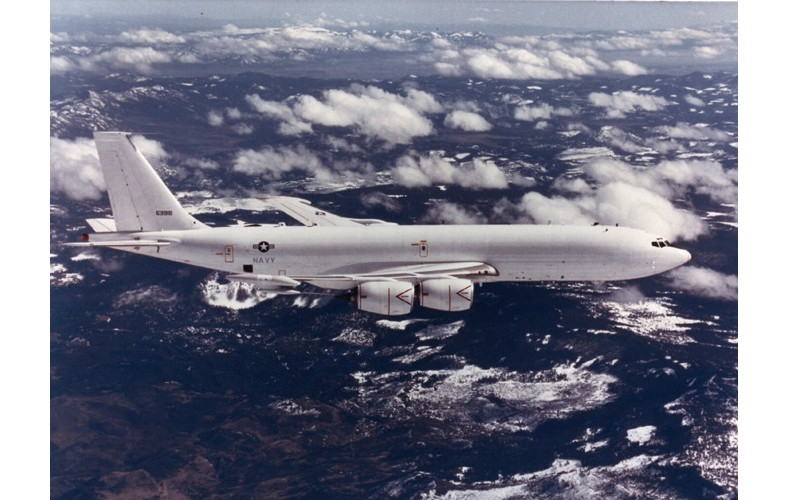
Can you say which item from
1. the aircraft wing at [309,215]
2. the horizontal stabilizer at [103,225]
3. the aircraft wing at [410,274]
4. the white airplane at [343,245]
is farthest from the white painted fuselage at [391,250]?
the aircraft wing at [309,215]

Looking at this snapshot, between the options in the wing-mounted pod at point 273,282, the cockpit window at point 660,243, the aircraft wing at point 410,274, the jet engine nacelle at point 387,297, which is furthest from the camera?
the cockpit window at point 660,243

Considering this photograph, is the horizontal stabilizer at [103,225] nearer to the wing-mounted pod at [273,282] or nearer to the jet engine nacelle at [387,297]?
the wing-mounted pod at [273,282]

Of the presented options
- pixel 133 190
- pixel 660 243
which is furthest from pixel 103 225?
pixel 660 243

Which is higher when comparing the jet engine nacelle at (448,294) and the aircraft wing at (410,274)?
the aircraft wing at (410,274)

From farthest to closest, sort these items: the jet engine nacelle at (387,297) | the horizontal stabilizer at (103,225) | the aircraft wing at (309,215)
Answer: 1. the aircraft wing at (309,215)
2. the horizontal stabilizer at (103,225)
3. the jet engine nacelle at (387,297)

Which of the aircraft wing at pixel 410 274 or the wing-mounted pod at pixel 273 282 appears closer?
the wing-mounted pod at pixel 273 282

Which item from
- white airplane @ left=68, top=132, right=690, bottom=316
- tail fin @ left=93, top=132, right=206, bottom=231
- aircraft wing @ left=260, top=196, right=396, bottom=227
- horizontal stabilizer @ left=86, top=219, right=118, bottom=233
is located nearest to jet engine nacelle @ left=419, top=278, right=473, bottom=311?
white airplane @ left=68, top=132, right=690, bottom=316

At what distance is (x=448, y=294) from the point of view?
25.5m

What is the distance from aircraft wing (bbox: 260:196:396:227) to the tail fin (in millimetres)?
5013

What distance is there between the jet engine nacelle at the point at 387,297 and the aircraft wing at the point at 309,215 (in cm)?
415

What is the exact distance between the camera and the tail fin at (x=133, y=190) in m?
27.3

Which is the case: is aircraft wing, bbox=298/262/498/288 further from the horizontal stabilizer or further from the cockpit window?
the horizontal stabilizer

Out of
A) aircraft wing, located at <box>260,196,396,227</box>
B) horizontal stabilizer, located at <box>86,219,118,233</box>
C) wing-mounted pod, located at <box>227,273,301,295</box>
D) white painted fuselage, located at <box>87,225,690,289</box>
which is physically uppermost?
aircraft wing, located at <box>260,196,396,227</box>

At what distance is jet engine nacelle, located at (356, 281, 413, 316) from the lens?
25.3m
